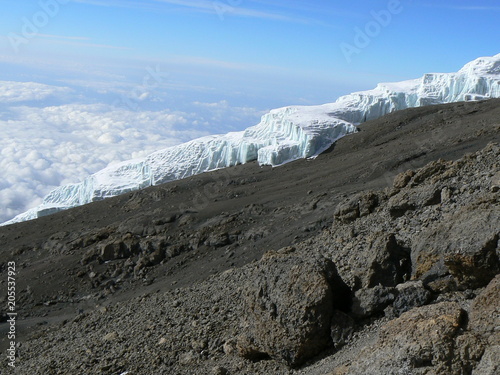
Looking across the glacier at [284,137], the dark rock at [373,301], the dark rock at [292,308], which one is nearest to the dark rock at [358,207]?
the dark rock at [292,308]

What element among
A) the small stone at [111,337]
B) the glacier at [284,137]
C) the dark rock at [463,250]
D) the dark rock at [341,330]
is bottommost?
the small stone at [111,337]

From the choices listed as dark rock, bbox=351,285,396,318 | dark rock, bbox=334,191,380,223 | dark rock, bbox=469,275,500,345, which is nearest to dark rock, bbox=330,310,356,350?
dark rock, bbox=351,285,396,318

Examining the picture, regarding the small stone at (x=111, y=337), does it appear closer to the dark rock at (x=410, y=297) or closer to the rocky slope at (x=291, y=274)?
the rocky slope at (x=291, y=274)

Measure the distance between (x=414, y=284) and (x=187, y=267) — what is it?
1172cm

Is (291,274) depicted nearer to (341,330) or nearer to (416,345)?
(341,330)

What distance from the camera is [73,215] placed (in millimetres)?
26156

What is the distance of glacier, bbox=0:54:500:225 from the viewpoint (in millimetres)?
28109

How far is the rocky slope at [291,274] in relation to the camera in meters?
6.39

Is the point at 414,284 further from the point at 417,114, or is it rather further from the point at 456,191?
the point at 417,114
